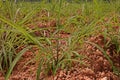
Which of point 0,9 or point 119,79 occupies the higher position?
point 0,9

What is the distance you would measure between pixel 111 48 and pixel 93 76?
19cm

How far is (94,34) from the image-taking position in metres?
1.12

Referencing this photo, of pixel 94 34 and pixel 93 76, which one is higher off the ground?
pixel 94 34

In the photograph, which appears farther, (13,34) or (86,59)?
(13,34)

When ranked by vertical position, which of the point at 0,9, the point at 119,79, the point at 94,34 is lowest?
the point at 119,79

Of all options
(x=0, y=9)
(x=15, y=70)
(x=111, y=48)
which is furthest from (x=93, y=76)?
(x=0, y=9)

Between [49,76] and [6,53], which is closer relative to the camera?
[49,76]

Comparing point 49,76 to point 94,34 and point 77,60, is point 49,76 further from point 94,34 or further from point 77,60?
point 94,34

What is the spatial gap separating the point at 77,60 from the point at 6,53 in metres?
0.31

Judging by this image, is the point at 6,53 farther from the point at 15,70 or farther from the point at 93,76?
the point at 93,76

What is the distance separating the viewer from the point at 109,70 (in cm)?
93

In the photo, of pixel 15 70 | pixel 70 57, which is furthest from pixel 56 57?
pixel 15 70

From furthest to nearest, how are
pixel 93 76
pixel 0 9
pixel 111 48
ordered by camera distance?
pixel 0 9 < pixel 111 48 < pixel 93 76

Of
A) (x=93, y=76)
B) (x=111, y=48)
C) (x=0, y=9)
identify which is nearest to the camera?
(x=93, y=76)
